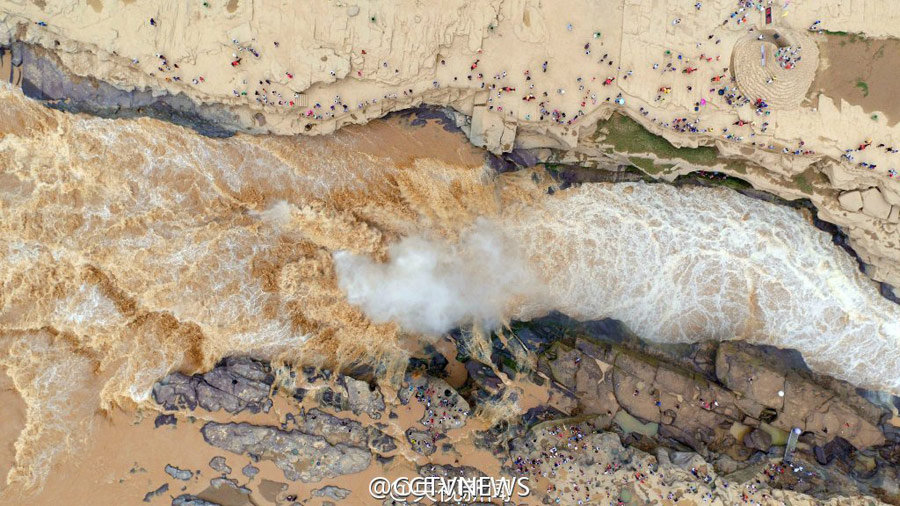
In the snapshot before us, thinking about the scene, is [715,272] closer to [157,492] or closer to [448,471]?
[448,471]

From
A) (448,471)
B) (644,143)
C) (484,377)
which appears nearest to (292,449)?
(448,471)

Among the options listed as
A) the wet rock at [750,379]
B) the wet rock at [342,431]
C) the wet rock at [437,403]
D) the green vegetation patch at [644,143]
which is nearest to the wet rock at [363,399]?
the wet rock at [342,431]

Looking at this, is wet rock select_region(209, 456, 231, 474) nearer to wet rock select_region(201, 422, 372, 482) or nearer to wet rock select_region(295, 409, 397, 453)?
wet rock select_region(201, 422, 372, 482)

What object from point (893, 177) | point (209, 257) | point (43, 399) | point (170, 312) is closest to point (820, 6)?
point (893, 177)

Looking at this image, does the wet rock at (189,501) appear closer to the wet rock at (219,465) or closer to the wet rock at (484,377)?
the wet rock at (219,465)

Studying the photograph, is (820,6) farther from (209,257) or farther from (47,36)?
(47,36)
